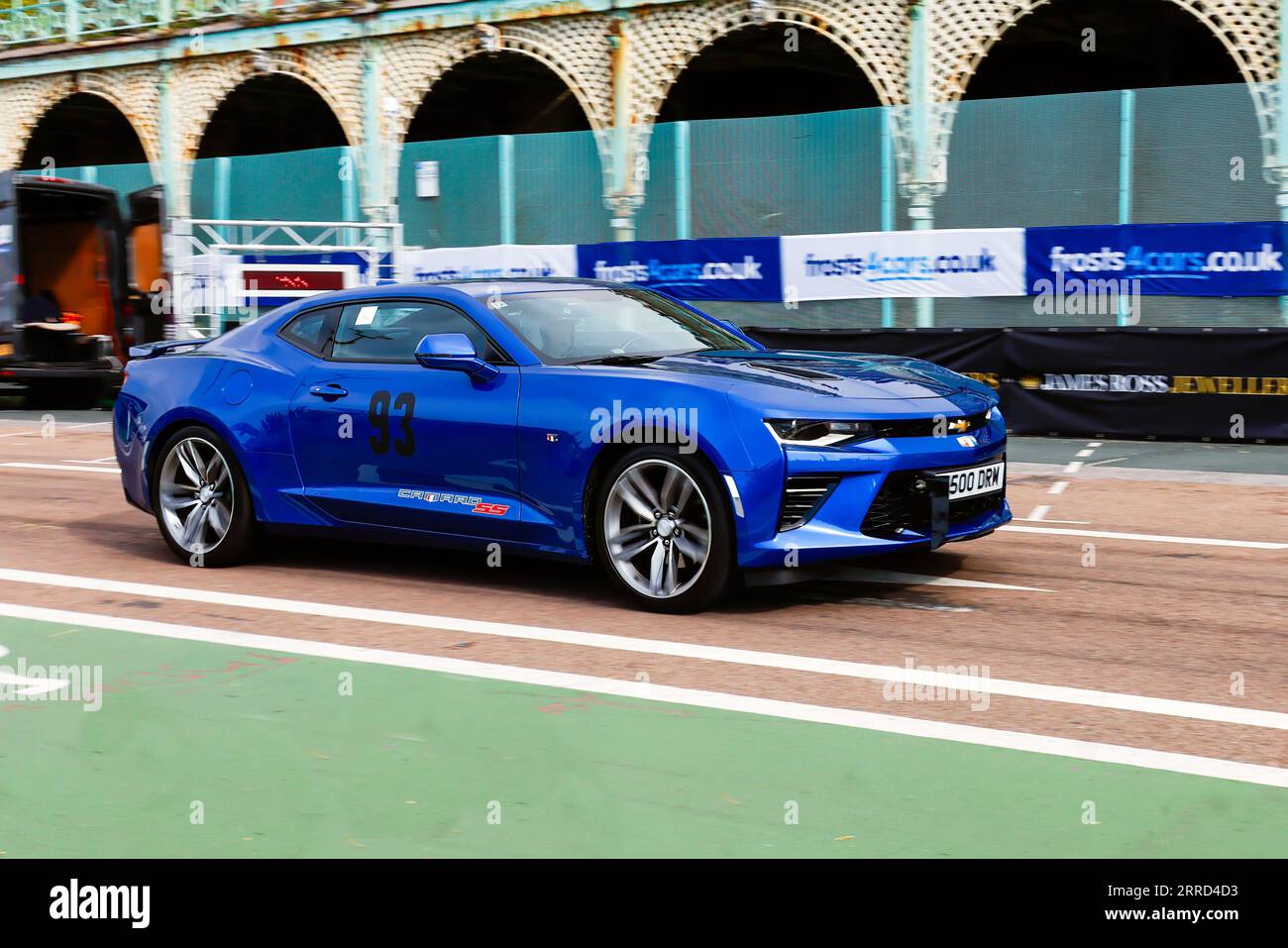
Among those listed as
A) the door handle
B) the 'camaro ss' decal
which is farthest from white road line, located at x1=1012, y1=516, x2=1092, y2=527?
the door handle

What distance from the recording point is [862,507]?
22.4 ft

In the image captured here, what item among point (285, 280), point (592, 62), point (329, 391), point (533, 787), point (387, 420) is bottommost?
point (533, 787)

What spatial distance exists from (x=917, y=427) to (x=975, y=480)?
46 centimetres

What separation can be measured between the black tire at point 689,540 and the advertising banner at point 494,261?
42.7ft

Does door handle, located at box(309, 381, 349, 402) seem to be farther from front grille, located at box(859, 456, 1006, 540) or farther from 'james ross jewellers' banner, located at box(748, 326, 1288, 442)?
'james ross jewellers' banner, located at box(748, 326, 1288, 442)

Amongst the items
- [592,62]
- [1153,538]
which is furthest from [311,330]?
[592,62]

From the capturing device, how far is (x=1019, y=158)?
1820cm

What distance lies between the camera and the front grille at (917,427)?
693cm

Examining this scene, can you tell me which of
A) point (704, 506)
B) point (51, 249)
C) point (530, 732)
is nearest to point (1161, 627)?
point (704, 506)

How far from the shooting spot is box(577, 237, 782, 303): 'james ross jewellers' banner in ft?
62.4

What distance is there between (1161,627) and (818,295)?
1223 cm

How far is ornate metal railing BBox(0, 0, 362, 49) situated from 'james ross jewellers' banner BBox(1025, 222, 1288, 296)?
12204 millimetres

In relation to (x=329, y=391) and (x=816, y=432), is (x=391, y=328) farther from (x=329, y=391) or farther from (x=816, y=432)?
(x=816, y=432)
